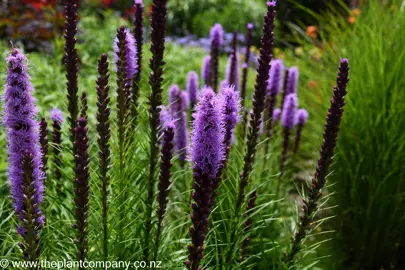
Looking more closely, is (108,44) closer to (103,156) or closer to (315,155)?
(315,155)

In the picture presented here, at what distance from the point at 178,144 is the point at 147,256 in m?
1.59

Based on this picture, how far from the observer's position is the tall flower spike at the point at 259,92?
1943 mm

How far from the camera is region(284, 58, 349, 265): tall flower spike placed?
6.23 ft

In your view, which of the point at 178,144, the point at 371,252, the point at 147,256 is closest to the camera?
the point at 147,256

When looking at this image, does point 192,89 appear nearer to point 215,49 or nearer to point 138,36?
point 215,49

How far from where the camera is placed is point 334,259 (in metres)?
3.75

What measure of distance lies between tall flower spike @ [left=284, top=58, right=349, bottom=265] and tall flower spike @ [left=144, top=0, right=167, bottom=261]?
67 cm

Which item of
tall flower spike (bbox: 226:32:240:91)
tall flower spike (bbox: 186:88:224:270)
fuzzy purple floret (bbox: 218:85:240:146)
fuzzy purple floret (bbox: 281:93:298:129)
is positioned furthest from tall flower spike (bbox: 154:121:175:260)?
fuzzy purple floret (bbox: 281:93:298:129)

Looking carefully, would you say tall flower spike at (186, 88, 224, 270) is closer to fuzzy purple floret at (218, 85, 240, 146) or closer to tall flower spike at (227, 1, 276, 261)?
fuzzy purple floret at (218, 85, 240, 146)

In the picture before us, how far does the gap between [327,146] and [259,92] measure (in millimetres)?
356

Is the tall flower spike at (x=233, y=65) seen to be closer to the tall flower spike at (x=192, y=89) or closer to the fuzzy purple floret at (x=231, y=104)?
the tall flower spike at (x=192, y=89)

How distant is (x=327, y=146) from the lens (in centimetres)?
199

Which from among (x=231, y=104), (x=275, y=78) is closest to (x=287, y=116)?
(x=275, y=78)

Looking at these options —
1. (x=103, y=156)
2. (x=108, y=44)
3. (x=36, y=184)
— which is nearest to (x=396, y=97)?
(x=103, y=156)
